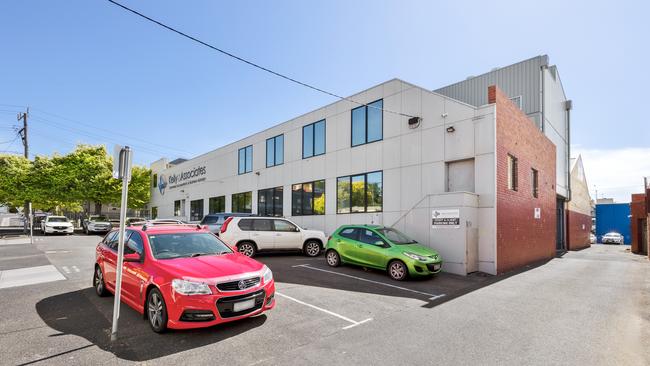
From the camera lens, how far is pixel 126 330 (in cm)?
512

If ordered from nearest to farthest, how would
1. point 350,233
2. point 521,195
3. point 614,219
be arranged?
point 350,233 < point 521,195 < point 614,219

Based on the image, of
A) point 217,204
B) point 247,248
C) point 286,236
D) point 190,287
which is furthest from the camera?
point 217,204

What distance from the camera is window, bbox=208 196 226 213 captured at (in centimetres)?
2648

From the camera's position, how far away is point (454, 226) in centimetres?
1128

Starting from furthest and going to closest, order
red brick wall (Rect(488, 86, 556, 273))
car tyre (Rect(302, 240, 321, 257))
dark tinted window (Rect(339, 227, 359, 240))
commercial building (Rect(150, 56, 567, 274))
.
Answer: car tyre (Rect(302, 240, 321, 257))
red brick wall (Rect(488, 86, 556, 273))
commercial building (Rect(150, 56, 567, 274))
dark tinted window (Rect(339, 227, 359, 240))

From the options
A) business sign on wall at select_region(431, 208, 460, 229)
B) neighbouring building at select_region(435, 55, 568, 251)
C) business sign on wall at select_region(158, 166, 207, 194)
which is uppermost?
neighbouring building at select_region(435, 55, 568, 251)

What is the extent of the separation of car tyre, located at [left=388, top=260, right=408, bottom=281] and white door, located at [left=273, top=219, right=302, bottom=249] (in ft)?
16.2

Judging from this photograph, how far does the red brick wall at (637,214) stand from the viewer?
89.4 ft

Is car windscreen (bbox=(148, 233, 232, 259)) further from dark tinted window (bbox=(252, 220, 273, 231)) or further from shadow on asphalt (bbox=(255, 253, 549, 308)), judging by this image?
dark tinted window (bbox=(252, 220, 273, 231))

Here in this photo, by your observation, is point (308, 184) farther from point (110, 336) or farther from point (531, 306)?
point (110, 336)

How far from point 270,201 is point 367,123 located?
28.4ft

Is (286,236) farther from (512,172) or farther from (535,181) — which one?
(535,181)

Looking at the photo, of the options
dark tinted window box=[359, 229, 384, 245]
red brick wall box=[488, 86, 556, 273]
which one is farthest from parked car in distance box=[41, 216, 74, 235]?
red brick wall box=[488, 86, 556, 273]

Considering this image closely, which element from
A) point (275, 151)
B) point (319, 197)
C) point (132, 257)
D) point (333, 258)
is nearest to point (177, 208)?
point (275, 151)
